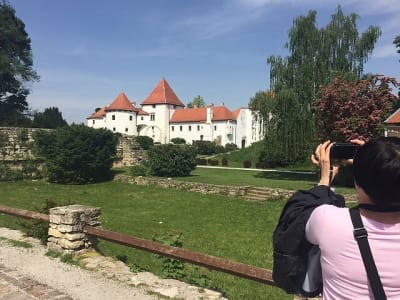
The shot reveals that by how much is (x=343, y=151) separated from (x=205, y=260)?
2.47 metres

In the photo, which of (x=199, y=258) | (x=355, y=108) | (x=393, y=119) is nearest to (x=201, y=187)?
(x=355, y=108)

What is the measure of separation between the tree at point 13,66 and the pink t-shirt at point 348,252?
49.1 m

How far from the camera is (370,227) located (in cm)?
182

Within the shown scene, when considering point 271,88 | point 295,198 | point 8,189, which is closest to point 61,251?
point 295,198

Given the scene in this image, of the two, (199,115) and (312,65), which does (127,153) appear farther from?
(199,115)

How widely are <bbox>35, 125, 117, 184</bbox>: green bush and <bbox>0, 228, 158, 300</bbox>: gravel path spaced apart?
15.6 m

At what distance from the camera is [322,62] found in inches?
→ 952

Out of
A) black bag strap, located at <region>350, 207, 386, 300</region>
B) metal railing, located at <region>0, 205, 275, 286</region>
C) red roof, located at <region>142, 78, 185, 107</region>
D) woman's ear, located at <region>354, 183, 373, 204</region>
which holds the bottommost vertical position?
metal railing, located at <region>0, 205, 275, 286</region>

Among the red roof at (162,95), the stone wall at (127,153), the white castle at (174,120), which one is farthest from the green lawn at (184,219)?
the red roof at (162,95)

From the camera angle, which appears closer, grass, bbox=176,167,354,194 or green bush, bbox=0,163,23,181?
grass, bbox=176,167,354,194

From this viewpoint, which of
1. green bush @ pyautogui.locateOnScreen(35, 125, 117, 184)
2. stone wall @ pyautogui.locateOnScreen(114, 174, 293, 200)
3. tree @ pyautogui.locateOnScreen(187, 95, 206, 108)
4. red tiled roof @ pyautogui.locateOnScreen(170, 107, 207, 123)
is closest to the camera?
stone wall @ pyautogui.locateOnScreen(114, 174, 293, 200)

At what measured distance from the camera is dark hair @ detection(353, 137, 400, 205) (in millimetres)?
1747

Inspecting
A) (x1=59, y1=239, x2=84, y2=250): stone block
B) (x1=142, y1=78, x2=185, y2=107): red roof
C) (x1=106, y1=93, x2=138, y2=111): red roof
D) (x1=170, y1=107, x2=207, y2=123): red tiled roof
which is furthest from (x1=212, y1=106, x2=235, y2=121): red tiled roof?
(x1=59, y1=239, x2=84, y2=250): stone block

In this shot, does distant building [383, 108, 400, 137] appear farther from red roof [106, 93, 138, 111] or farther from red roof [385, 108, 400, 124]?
red roof [106, 93, 138, 111]
